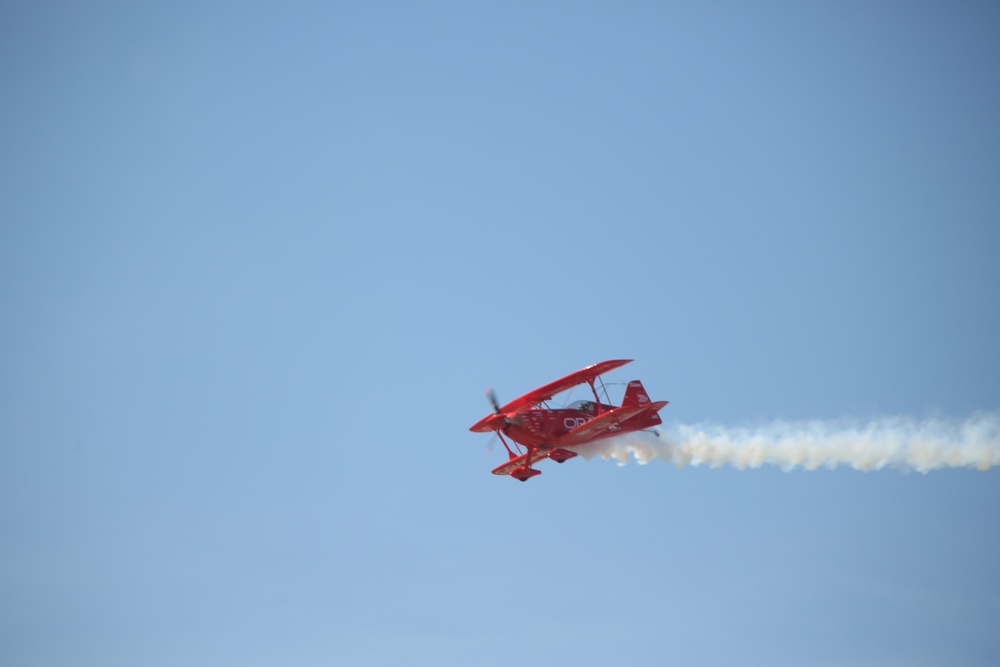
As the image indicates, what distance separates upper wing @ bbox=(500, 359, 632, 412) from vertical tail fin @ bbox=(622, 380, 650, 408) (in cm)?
216

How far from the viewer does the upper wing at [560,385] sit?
48.7 meters

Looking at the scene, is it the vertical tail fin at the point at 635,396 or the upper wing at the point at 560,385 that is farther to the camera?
the vertical tail fin at the point at 635,396

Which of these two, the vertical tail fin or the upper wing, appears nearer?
the upper wing

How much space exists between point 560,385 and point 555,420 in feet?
4.62

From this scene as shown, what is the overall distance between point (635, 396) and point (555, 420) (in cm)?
334

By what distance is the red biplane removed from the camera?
48.9m

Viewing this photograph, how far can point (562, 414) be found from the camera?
49750 millimetres

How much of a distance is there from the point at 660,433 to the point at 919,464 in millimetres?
9805

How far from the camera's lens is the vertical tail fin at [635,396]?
166 ft

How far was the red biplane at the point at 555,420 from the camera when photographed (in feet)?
161

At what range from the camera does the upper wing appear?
48.7 m

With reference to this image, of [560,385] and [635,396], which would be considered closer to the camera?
[560,385]

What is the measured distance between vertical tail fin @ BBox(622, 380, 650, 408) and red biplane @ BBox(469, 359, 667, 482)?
0.12 ft

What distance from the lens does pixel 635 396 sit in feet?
167
